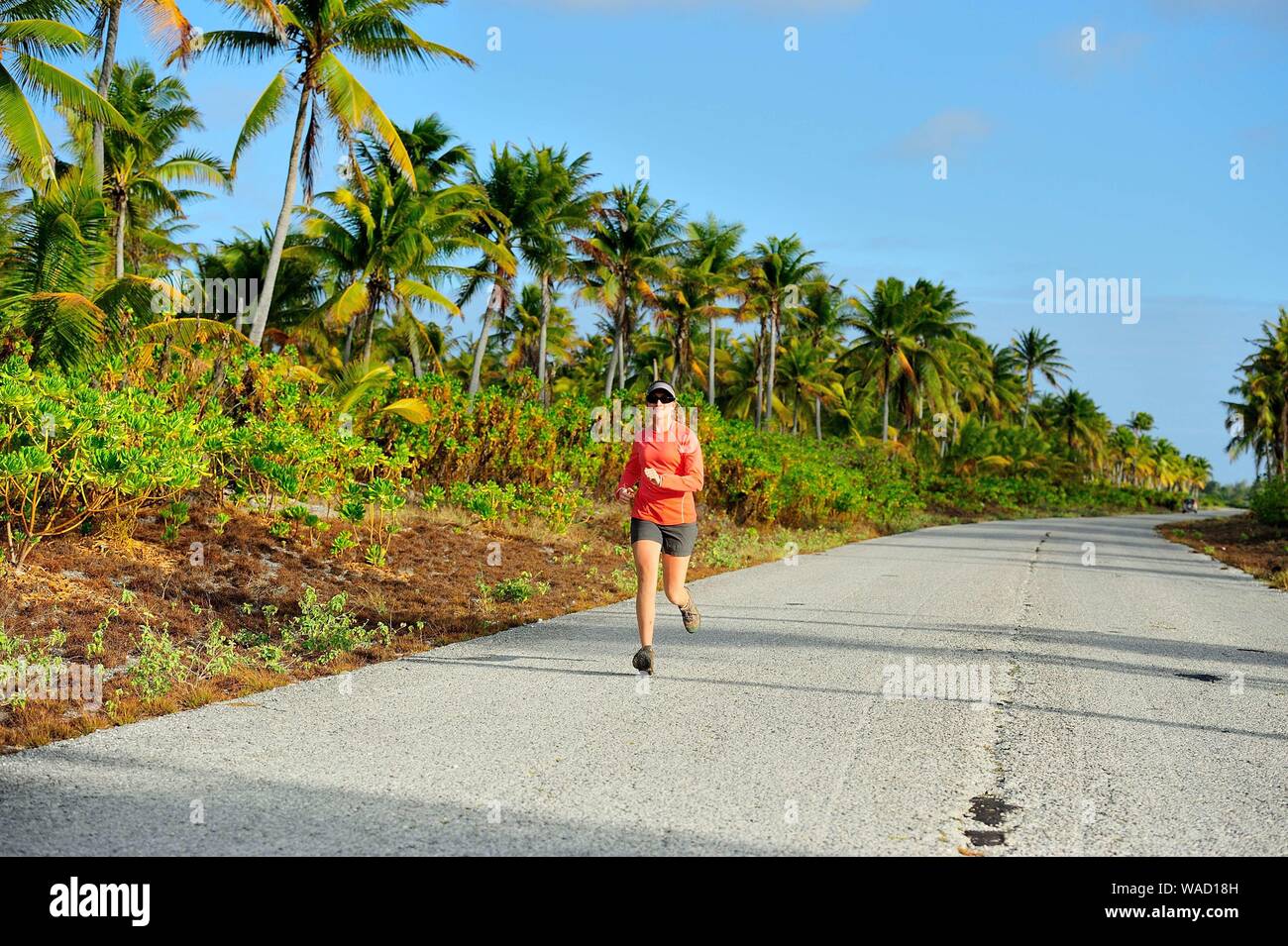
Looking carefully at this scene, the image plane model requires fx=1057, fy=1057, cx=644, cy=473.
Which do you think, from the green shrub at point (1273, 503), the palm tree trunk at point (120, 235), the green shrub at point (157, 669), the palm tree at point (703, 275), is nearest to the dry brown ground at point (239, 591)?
the green shrub at point (157, 669)

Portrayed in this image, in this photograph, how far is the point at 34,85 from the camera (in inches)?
692

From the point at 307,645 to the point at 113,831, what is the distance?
4049 mm

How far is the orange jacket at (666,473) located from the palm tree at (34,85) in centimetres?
1474

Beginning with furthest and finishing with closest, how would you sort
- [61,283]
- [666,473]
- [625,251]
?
[625,251], [61,283], [666,473]

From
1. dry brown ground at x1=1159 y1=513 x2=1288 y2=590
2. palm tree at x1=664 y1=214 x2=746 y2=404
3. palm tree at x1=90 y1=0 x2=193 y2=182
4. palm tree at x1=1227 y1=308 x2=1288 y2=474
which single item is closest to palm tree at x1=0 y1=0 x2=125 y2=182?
palm tree at x1=90 y1=0 x2=193 y2=182

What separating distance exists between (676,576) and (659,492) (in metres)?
0.62

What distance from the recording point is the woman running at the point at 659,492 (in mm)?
7008

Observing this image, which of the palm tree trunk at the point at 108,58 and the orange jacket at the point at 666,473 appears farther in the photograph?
the palm tree trunk at the point at 108,58

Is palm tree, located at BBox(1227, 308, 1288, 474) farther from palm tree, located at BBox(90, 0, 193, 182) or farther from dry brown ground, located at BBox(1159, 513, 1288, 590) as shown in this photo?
palm tree, located at BBox(90, 0, 193, 182)

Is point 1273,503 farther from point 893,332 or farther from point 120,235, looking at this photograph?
point 120,235
